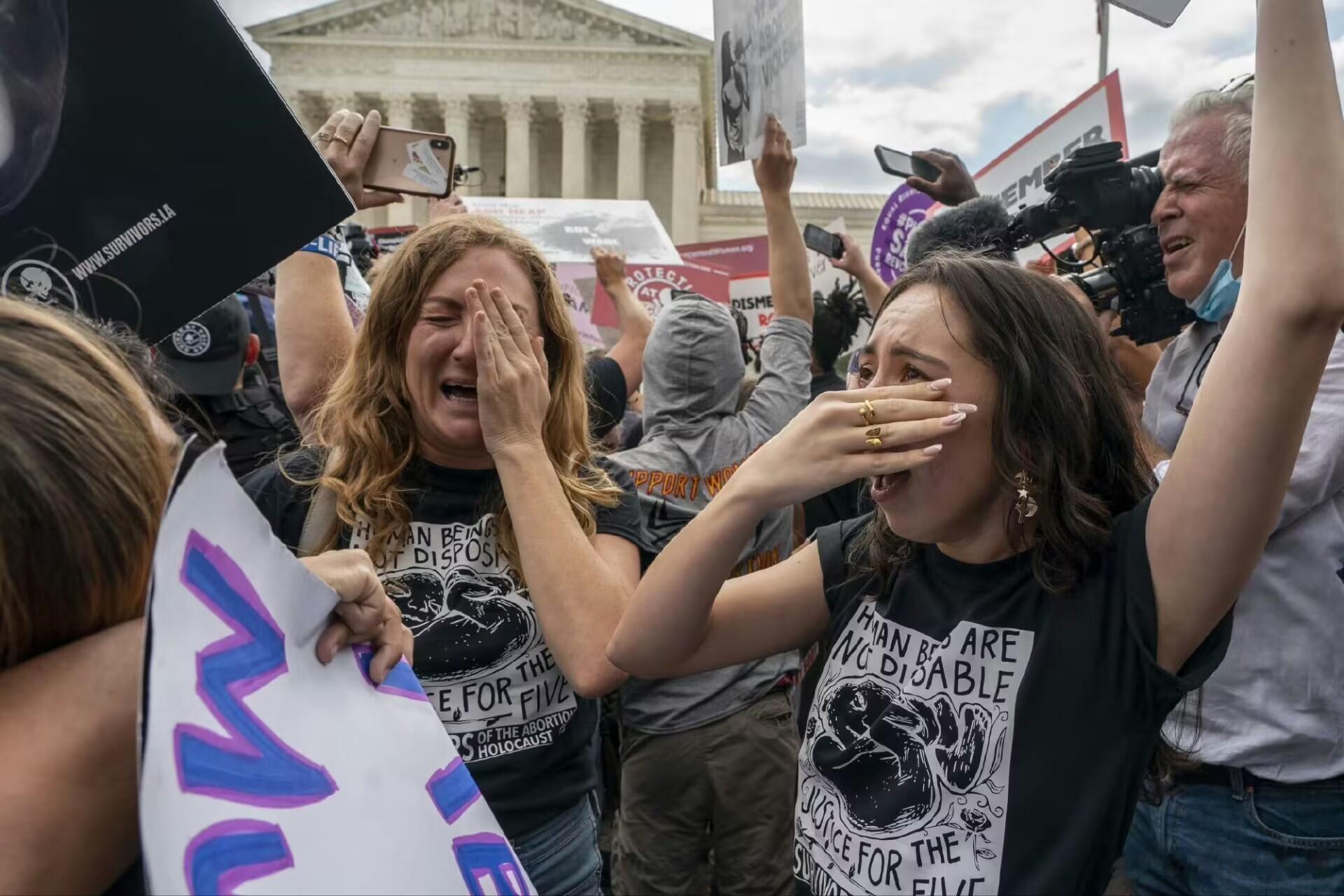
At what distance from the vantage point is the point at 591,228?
8633mm

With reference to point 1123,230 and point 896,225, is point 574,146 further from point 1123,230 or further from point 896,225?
point 1123,230

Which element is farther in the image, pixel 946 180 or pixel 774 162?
pixel 946 180

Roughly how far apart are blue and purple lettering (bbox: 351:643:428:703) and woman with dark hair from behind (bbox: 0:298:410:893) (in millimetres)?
240

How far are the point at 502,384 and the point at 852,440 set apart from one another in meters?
0.66

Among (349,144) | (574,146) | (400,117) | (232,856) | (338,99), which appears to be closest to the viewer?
(232,856)

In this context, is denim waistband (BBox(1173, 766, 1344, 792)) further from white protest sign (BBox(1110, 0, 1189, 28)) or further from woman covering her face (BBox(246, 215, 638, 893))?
white protest sign (BBox(1110, 0, 1189, 28))

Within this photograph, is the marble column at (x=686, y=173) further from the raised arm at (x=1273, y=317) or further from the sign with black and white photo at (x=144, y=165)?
the raised arm at (x=1273, y=317)

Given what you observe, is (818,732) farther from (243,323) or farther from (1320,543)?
(243,323)

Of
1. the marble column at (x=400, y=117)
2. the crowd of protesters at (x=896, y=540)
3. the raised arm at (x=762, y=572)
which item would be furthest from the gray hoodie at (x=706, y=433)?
the marble column at (x=400, y=117)

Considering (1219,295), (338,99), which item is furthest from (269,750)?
(338,99)

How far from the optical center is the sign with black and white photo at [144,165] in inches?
44.6

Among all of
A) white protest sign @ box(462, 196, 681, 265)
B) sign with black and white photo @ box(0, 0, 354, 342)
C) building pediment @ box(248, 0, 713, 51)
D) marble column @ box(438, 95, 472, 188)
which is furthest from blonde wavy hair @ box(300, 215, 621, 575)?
building pediment @ box(248, 0, 713, 51)

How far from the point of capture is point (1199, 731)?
1611 mm

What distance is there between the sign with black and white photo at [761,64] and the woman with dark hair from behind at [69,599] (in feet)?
7.26
